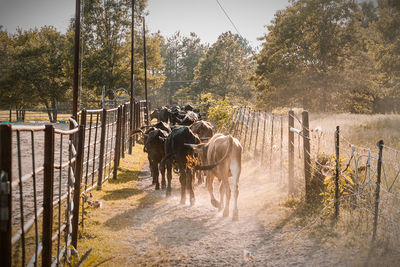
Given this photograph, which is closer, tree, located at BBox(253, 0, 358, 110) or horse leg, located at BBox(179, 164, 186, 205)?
horse leg, located at BBox(179, 164, 186, 205)

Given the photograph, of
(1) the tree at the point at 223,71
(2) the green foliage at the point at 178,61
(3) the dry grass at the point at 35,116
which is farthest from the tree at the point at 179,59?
(3) the dry grass at the point at 35,116

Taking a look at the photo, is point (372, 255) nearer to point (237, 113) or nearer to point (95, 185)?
point (95, 185)

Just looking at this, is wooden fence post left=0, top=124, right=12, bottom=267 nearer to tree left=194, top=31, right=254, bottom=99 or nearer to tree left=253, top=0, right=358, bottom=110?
tree left=253, top=0, right=358, bottom=110

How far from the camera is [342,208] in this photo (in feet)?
20.4

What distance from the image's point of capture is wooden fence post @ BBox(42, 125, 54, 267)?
329cm

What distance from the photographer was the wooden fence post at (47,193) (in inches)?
130

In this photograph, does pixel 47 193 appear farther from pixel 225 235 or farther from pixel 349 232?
pixel 349 232

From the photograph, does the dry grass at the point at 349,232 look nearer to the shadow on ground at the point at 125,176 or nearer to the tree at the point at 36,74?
the shadow on ground at the point at 125,176

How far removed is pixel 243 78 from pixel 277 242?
5138 centimetres

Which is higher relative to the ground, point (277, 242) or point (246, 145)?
point (246, 145)

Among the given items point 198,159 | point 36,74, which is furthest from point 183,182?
point 36,74

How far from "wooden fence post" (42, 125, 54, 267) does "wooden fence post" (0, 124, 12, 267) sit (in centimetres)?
92

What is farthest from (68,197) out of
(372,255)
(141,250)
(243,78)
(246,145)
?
(243,78)

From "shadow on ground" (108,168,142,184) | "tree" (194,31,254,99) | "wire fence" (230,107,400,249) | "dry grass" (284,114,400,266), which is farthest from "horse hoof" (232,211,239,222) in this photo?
"tree" (194,31,254,99)
